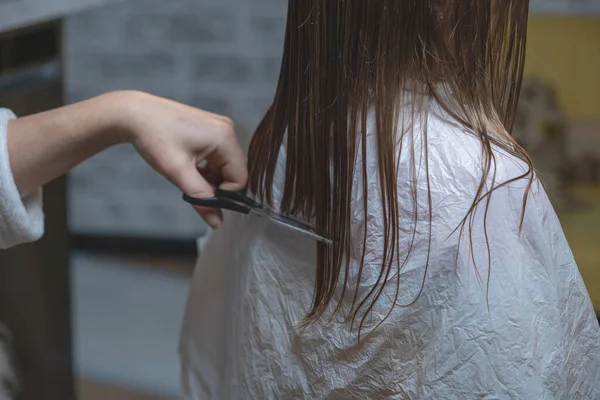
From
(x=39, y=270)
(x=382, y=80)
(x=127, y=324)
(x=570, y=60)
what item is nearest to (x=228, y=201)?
(x=382, y=80)

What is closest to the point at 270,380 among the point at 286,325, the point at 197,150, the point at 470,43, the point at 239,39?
the point at 286,325

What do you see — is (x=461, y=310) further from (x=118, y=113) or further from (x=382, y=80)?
(x=118, y=113)

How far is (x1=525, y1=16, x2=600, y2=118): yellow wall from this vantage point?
2383 millimetres

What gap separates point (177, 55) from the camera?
3.36 metres

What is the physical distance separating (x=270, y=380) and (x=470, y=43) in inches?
18.3

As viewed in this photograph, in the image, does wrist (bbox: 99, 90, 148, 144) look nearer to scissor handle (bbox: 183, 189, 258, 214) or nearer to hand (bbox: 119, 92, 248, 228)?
hand (bbox: 119, 92, 248, 228)

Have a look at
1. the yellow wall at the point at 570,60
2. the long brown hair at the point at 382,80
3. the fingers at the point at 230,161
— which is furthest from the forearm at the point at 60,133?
the yellow wall at the point at 570,60

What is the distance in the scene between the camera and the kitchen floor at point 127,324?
2764 millimetres

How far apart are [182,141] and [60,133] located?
0.15 m

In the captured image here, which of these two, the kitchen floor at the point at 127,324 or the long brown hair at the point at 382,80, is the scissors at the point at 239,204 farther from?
the kitchen floor at the point at 127,324

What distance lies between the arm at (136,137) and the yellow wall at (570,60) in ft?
5.14

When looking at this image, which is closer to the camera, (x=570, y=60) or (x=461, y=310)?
(x=461, y=310)

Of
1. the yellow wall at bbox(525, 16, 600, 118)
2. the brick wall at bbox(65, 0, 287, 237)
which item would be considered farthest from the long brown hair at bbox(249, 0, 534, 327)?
the brick wall at bbox(65, 0, 287, 237)

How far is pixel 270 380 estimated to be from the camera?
1039mm
